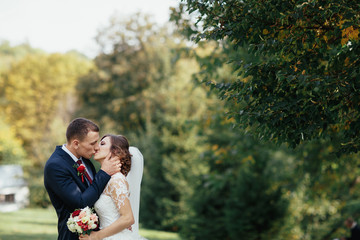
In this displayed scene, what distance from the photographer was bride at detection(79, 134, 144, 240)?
3.84 m

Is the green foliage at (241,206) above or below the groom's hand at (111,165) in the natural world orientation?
below

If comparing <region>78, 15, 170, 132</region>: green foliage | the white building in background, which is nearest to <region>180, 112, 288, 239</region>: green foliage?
<region>78, 15, 170, 132</region>: green foliage

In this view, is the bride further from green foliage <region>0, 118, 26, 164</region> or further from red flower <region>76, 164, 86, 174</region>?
green foliage <region>0, 118, 26, 164</region>

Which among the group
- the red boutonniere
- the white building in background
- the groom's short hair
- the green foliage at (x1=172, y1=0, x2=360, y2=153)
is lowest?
the white building in background

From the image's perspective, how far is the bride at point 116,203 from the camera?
3840mm

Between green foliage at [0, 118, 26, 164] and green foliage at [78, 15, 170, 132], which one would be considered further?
green foliage at [0, 118, 26, 164]

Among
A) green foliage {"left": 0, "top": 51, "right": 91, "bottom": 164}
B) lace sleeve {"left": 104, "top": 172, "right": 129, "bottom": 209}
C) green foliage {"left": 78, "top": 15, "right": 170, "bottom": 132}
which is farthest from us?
green foliage {"left": 0, "top": 51, "right": 91, "bottom": 164}

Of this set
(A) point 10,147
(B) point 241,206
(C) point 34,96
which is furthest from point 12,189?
(B) point 241,206

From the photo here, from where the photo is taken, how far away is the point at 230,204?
41.9 feet

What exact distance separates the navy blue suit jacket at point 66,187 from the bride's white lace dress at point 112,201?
3.3 inches

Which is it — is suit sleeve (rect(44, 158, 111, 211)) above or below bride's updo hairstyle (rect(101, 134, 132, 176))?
below

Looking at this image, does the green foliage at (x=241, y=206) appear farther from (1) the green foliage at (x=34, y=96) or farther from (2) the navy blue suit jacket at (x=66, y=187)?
(1) the green foliage at (x=34, y=96)

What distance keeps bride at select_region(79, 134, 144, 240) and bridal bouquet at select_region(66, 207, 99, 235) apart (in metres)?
0.16

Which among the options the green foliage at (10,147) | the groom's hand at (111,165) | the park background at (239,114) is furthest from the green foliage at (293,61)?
the green foliage at (10,147)
